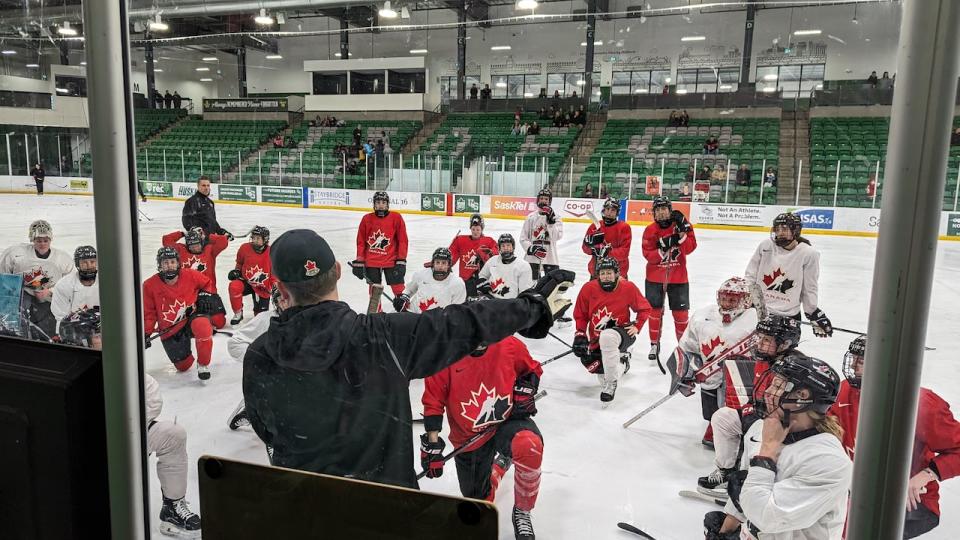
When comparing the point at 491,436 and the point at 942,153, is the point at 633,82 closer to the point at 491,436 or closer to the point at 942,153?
the point at 491,436

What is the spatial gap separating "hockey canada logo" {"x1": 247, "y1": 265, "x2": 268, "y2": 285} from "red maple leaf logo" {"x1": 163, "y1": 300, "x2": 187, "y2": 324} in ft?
1.79

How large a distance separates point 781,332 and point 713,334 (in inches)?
29.7

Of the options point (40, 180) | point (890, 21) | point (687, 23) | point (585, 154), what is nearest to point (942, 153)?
point (890, 21)

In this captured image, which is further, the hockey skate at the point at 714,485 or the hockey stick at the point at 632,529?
the hockey skate at the point at 714,485

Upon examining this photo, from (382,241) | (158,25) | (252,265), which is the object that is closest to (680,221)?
(382,241)

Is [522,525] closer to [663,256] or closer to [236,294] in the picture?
[663,256]

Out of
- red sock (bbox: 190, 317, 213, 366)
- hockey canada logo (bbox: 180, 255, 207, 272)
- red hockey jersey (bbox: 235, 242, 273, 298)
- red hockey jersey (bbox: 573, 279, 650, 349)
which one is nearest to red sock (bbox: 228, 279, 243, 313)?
red hockey jersey (bbox: 235, 242, 273, 298)

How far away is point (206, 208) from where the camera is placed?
4.07 metres

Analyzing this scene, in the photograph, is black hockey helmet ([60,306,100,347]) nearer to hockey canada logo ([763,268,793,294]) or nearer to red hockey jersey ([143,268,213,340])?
red hockey jersey ([143,268,213,340])

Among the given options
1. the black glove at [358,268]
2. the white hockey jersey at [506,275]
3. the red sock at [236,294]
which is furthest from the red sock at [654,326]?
the red sock at [236,294]

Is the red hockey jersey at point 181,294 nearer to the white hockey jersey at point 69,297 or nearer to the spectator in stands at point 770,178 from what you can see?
the white hockey jersey at point 69,297

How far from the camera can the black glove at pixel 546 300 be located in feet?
3.96

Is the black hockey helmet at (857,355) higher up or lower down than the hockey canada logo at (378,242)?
higher up

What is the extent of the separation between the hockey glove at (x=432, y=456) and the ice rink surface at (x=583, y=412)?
48 mm
